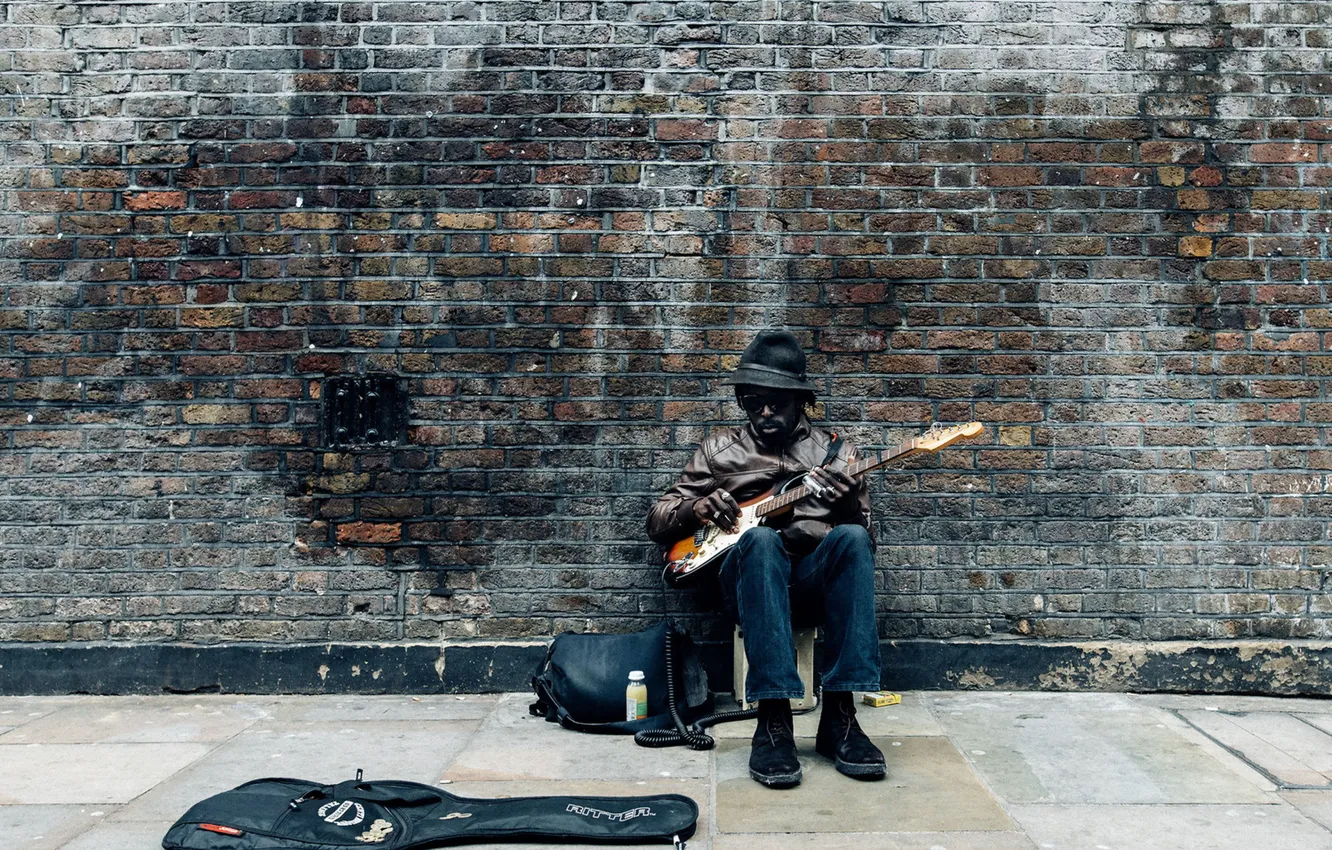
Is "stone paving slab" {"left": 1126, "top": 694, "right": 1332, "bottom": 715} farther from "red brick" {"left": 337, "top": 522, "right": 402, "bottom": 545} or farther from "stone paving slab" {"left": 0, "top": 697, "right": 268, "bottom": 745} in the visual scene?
"stone paving slab" {"left": 0, "top": 697, "right": 268, "bottom": 745}

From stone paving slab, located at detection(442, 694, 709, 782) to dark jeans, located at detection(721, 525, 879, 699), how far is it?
44 centimetres

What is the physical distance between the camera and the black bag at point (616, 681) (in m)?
4.11

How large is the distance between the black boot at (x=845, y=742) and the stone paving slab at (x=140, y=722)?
7.69ft

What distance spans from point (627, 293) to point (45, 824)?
2.91 meters

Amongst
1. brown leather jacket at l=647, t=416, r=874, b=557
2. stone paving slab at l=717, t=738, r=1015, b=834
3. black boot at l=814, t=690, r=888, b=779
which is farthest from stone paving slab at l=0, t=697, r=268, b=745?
black boot at l=814, t=690, r=888, b=779

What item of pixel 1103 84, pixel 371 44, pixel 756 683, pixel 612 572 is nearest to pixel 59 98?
pixel 371 44

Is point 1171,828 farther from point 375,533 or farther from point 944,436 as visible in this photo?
point 375,533

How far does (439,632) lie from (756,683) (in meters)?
1.70

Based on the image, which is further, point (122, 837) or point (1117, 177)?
point (1117, 177)

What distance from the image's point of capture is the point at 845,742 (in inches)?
143

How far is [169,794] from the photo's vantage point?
11.3 ft

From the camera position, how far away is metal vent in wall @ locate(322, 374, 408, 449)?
4.65 meters

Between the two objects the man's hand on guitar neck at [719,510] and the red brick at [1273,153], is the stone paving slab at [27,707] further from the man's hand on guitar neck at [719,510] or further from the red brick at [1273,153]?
the red brick at [1273,153]

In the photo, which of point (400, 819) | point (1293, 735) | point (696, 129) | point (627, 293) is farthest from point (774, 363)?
point (1293, 735)
